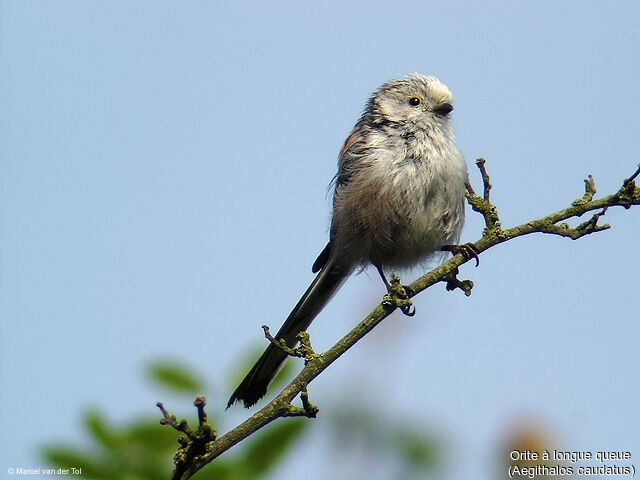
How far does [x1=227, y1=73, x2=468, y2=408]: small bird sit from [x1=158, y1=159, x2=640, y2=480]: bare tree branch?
104 centimetres

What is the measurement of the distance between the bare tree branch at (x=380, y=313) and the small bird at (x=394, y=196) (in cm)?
104

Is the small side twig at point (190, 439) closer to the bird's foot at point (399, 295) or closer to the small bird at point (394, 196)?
the bird's foot at point (399, 295)

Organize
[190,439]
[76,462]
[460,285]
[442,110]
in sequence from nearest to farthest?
[190,439] < [76,462] < [460,285] < [442,110]

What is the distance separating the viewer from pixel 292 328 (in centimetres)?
478

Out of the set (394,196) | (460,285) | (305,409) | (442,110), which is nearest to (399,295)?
(460,285)

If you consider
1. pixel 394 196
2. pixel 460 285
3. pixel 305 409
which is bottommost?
pixel 305 409

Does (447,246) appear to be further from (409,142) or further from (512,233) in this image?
(512,233)

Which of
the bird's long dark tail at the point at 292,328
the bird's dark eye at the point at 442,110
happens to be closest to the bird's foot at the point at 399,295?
the bird's long dark tail at the point at 292,328

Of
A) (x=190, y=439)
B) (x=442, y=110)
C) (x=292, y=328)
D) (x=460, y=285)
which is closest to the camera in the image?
(x=190, y=439)

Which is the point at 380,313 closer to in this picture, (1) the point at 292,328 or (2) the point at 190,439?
(2) the point at 190,439

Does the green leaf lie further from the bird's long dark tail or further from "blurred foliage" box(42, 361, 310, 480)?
the bird's long dark tail

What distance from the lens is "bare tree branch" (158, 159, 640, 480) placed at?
2416 mm

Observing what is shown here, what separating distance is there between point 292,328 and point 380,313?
1.76m

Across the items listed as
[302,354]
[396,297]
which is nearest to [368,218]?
[396,297]
